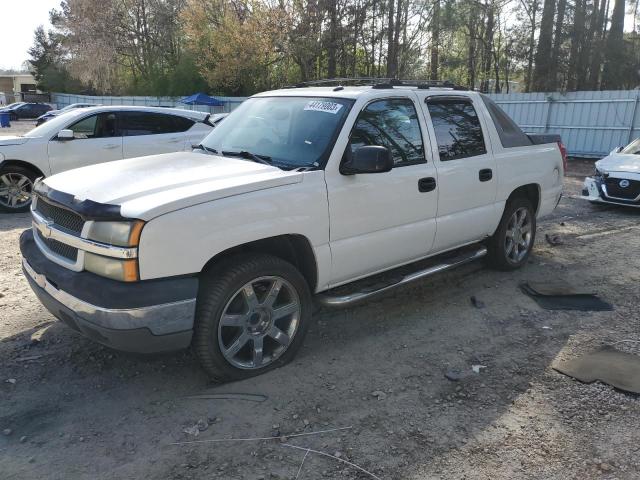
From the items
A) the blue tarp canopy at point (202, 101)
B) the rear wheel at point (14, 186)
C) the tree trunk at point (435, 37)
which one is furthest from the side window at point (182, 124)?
the blue tarp canopy at point (202, 101)

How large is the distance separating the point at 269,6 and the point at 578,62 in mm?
15609

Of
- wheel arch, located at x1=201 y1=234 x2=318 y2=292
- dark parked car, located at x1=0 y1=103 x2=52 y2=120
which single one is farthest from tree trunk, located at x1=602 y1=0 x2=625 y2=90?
dark parked car, located at x1=0 y1=103 x2=52 y2=120

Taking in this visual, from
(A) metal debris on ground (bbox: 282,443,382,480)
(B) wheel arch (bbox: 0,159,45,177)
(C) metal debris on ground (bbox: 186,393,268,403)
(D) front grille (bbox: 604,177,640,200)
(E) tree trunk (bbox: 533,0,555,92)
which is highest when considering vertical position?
(E) tree trunk (bbox: 533,0,555,92)

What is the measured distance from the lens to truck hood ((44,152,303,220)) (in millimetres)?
3016

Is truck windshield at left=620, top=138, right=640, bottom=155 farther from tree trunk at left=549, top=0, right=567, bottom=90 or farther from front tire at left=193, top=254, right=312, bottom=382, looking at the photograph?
tree trunk at left=549, top=0, right=567, bottom=90

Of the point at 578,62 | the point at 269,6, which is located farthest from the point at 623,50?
the point at 269,6

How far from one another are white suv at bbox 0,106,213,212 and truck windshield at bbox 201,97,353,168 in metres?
4.12

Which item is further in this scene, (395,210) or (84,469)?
(395,210)

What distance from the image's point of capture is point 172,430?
119 inches

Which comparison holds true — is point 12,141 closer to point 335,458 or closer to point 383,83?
point 383,83

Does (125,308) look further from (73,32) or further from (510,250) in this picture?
(73,32)

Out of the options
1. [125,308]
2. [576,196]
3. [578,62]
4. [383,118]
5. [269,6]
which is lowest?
[576,196]

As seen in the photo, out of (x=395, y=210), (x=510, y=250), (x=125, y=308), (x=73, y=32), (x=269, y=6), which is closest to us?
(x=125, y=308)

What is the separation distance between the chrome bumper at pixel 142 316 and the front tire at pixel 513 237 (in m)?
3.66
